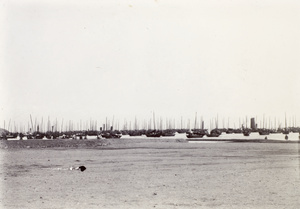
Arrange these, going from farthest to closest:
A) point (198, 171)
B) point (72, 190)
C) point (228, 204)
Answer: point (198, 171) < point (72, 190) < point (228, 204)

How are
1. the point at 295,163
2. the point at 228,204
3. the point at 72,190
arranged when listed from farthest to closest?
the point at 295,163, the point at 72,190, the point at 228,204

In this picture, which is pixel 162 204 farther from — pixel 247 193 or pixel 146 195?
pixel 247 193

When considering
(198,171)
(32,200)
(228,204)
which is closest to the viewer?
(228,204)

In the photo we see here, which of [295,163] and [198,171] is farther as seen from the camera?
[295,163]

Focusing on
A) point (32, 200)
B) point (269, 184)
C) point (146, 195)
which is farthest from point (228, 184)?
point (32, 200)

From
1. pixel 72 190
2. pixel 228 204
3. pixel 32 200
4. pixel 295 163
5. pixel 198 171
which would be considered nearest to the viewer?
pixel 228 204

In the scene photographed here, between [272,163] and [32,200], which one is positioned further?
[272,163]

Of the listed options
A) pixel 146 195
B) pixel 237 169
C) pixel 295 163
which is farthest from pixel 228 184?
pixel 295 163

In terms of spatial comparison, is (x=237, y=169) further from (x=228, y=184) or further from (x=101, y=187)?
(x=101, y=187)
